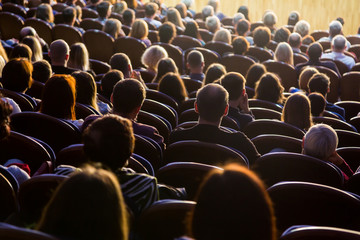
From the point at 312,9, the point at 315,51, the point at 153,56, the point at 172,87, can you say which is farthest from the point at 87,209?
the point at 312,9

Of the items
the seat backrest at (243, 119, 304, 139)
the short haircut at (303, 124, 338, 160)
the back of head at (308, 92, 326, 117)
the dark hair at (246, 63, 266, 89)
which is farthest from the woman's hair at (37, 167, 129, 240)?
the dark hair at (246, 63, 266, 89)

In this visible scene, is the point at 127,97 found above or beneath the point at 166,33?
above

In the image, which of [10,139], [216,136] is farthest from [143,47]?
[10,139]

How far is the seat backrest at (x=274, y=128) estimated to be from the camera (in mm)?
4098

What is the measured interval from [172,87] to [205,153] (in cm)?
203

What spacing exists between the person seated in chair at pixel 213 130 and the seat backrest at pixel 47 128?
0.77m

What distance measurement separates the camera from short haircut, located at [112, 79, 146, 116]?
3637mm

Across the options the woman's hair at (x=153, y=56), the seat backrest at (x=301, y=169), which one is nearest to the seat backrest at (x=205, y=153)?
the seat backrest at (x=301, y=169)

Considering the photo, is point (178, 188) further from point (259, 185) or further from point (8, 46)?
point (8, 46)

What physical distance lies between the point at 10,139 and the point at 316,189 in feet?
5.78

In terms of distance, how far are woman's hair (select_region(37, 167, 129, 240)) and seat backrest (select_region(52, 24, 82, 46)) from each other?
7096mm

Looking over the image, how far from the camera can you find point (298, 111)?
13.9 feet

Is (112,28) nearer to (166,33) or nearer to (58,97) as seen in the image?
(166,33)

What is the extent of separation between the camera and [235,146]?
350cm
